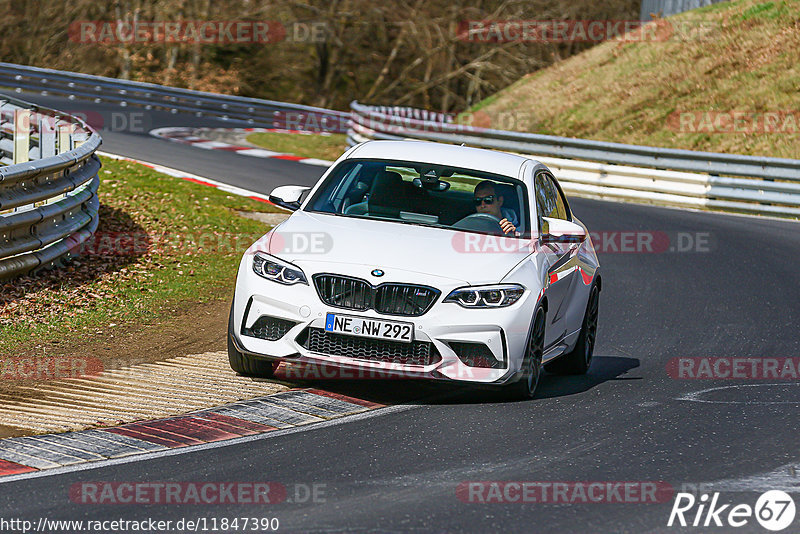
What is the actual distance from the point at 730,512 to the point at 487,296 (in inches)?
95.6

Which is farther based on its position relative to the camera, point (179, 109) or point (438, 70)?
point (438, 70)

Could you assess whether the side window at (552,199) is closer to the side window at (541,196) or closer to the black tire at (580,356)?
the side window at (541,196)

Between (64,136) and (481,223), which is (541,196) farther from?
(64,136)

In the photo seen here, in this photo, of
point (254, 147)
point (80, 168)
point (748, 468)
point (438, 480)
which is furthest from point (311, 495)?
point (254, 147)

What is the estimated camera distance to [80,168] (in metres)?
12.8

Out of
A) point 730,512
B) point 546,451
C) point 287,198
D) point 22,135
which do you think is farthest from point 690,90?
point 730,512

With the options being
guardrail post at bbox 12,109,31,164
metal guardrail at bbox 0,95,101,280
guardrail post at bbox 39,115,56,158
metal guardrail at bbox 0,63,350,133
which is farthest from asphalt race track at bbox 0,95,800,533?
metal guardrail at bbox 0,63,350,133

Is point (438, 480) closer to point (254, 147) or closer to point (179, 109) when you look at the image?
point (254, 147)

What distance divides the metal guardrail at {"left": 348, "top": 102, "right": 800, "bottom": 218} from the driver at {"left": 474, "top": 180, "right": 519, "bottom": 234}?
13.4 metres

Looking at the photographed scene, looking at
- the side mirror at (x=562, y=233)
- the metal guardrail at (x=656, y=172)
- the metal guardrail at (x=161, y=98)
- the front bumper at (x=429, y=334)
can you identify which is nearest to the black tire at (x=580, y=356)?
the side mirror at (x=562, y=233)

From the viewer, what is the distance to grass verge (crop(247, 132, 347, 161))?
1065 inches

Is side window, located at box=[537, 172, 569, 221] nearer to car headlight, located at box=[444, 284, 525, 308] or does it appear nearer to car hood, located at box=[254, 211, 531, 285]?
car hood, located at box=[254, 211, 531, 285]

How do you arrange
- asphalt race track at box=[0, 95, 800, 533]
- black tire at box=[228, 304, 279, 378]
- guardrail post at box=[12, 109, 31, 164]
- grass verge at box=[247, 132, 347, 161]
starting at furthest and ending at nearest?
grass verge at box=[247, 132, 347, 161], guardrail post at box=[12, 109, 31, 164], black tire at box=[228, 304, 279, 378], asphalt race track at box=[0, 95, 800, 533]

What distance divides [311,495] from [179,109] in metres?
28.7
